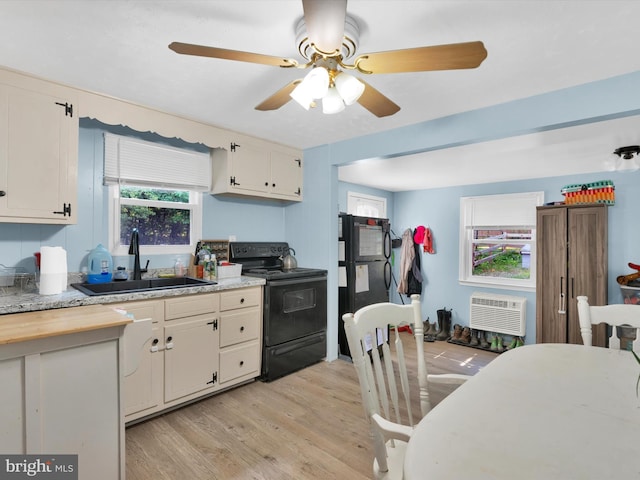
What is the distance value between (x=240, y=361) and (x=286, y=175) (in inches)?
75.2

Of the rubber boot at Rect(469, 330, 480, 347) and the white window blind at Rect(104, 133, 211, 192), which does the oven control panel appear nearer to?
the white window blind at Rect(104, 133, 211, 192)

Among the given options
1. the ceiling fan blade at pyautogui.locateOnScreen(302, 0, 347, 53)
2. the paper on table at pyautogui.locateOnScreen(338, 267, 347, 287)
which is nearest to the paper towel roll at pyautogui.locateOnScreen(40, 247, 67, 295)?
the ceiling fan blade at pyautogui.locateOnScreen(302, 0, 347, 53)

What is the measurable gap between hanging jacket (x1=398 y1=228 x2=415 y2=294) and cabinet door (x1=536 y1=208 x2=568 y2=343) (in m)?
1.89

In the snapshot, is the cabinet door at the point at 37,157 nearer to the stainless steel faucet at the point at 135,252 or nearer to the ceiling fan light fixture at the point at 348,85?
the stainless steel faucet at the point at 135,252

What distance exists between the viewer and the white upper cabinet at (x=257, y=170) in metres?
3.13

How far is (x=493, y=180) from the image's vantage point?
15.6 ft

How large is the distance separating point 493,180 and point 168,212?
4.27m

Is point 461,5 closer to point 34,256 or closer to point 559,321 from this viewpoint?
point 34,256

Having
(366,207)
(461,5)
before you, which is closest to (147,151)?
(461,5)

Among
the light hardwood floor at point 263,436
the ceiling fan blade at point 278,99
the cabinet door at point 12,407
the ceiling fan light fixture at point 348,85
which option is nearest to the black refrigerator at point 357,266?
the light hardwood floor at point 263,436

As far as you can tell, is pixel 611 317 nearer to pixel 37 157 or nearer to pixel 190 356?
pixel 190 356

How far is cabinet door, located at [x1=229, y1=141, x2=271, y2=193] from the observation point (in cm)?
315

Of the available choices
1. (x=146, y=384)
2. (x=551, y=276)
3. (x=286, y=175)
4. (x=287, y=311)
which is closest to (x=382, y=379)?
(x=146, y=384)

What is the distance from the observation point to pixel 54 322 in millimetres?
1558
